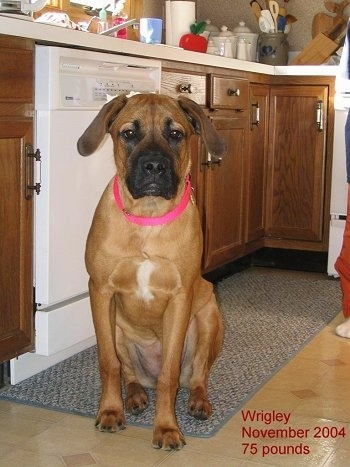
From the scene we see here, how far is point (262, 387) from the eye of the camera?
2.46 metres

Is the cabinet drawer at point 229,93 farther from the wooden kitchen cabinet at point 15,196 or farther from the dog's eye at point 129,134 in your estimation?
the dog's eye at point 129,134

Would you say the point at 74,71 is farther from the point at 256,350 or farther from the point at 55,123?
the point at 256,350

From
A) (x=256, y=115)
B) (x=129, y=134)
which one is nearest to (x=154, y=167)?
(x=129, y=134)

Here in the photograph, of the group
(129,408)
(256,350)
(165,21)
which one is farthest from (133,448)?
(165,21)

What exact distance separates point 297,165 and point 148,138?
2.21m

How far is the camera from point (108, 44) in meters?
2.59

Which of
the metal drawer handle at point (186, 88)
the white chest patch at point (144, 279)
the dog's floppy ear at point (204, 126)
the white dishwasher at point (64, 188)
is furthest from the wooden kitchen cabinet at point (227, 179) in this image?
the white chest patch at point (144, 279)

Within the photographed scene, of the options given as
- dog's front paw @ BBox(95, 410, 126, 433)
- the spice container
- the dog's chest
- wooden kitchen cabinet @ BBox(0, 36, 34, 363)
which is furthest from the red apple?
dog's front paw @ BBox(95, 410, 126, 433)

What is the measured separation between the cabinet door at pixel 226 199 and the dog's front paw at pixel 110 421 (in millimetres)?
1420

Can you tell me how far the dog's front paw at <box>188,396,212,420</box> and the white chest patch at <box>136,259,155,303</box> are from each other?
1.12ft

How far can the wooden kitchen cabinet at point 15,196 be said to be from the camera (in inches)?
84.8

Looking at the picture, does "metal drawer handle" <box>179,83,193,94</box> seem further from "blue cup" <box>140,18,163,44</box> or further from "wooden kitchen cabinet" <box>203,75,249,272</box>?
"blue cup" <box>140,18,163,44</box>

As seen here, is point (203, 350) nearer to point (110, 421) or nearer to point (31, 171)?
point (110, 421)

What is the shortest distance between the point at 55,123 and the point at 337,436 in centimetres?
120
